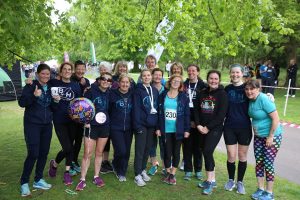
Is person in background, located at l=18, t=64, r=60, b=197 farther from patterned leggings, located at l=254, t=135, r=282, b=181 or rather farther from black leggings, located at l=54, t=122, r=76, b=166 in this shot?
patterned leggings, located at l=254, t=135, r=282, b=181

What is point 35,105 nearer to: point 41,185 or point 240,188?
point 41,185

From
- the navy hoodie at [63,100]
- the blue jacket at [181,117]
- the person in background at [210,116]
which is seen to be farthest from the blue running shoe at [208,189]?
the navy hoodie at [63,100]

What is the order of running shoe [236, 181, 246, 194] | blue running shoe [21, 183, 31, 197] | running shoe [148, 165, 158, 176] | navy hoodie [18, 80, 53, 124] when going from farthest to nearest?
running shoe [148, 165, 158, 176] → running shoe [236, 181, 246, 194] → blue running shoe [21, 183, 31, 197] → navy hoodie [18, 80, 53, 124]

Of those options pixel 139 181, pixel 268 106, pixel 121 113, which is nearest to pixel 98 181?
pixel 139 181

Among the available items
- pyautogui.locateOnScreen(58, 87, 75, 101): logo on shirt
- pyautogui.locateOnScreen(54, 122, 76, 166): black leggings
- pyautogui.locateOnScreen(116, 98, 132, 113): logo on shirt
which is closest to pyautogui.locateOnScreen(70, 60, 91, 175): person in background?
pyautogui.locateOnScreen(54, 122, 76, 166): black leggings

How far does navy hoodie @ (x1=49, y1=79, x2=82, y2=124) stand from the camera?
18.8 feet

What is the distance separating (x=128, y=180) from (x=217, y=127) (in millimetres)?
1942

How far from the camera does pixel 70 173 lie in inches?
250

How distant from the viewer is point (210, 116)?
5.76m

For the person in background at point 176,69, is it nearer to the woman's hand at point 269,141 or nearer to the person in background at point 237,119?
the person in background at point 237,119

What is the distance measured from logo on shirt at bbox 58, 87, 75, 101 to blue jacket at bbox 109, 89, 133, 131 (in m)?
0.66

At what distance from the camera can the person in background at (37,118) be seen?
206 inches

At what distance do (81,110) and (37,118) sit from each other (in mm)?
685

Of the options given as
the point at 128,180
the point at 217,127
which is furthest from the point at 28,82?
the point at 217,127
